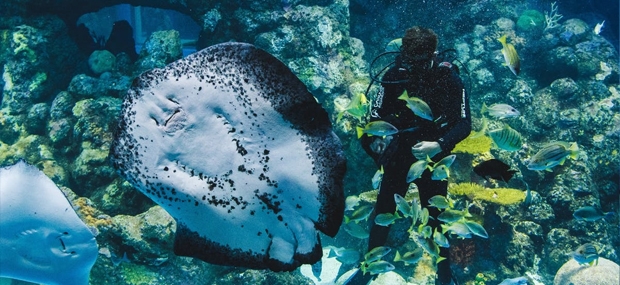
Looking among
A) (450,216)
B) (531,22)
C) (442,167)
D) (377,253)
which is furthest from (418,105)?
(531,22)

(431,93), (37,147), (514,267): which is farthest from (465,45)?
(37,147)

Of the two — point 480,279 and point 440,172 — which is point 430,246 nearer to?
point 440,172

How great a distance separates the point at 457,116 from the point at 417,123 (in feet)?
1.29

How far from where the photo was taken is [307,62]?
6824 millimetres

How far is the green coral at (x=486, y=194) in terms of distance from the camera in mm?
5344

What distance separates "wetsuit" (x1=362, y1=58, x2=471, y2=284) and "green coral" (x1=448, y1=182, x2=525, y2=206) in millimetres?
1716

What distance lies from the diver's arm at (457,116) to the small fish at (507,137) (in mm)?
289

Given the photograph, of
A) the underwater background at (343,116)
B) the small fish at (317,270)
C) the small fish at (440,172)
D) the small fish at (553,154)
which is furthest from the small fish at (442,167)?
the small fish at (317,270)

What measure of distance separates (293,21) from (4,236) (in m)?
5.81

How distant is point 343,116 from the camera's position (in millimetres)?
5754

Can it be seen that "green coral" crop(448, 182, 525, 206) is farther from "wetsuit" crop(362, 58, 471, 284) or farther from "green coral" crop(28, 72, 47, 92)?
"green coral" crop(28, 72, 47, 92)

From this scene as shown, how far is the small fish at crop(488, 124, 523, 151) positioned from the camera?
11.2 feet

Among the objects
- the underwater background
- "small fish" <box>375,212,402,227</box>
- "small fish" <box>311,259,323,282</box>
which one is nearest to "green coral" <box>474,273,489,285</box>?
the underwater background

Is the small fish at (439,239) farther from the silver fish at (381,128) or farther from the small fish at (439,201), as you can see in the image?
the silver fish at (381,128)
